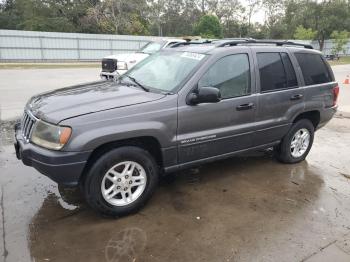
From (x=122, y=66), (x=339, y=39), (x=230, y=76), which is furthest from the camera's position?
(x=339, y=39)

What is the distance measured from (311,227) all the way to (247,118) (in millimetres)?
1554

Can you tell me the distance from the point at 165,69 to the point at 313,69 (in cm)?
252

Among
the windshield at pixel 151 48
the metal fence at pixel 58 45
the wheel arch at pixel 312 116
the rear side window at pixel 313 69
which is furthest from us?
the metal fence at pixel 58 45

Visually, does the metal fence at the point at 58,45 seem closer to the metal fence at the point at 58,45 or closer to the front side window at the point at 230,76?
the metal fence at the point at 58,45

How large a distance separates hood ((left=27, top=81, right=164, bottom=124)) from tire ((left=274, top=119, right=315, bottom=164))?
2.44 m

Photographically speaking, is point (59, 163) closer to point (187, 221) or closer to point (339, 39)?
point (187, 221)

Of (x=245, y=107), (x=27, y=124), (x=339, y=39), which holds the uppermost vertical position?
(x=339, y=39)

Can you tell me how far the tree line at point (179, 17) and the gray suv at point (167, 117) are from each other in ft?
108

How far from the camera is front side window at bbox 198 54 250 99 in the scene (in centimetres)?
409

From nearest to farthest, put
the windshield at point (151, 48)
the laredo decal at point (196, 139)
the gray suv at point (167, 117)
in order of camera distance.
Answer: the gray suv at point (167, 117) → the laredo decal at point (196, 139) → the windshield at point (151, 48)

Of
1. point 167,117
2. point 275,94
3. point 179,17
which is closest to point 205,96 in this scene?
point 167,117

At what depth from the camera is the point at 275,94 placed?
15.4 feet

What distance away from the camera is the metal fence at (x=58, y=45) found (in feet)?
86.5

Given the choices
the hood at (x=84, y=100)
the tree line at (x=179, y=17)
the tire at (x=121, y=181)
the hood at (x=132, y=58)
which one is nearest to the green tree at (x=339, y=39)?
the tree line at (x=179, y=17)
